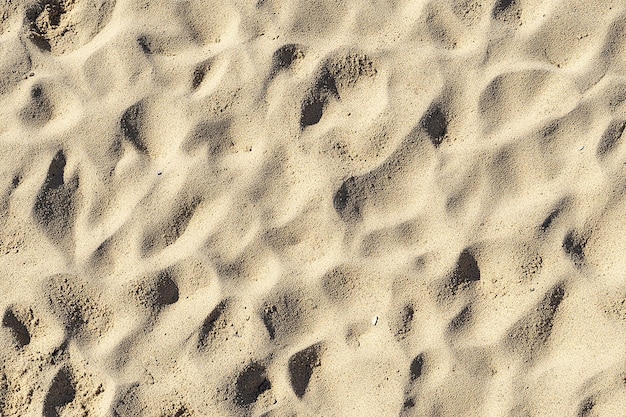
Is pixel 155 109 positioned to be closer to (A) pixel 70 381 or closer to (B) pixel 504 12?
(A) pixel 70 381

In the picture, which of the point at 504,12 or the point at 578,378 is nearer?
the point at 578,378

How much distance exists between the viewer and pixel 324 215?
264 cm

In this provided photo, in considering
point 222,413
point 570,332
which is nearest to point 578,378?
point 570,332

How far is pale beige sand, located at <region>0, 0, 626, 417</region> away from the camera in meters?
2.59

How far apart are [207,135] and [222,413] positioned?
1.02m

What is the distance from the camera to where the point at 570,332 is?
2582 mm

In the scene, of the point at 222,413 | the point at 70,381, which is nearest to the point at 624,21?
the point at 222,413

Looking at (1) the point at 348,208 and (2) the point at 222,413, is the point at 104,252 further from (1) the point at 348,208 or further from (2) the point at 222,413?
(1) the point at 348,208

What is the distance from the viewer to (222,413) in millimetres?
2588

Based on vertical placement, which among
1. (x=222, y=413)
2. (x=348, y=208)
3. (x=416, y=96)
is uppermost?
(x=416, y=96)

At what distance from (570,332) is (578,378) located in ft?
0.53

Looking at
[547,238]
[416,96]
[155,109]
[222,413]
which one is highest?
[155,109]

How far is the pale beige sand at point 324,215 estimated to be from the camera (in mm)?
2588

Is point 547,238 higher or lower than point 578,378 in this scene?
higher
